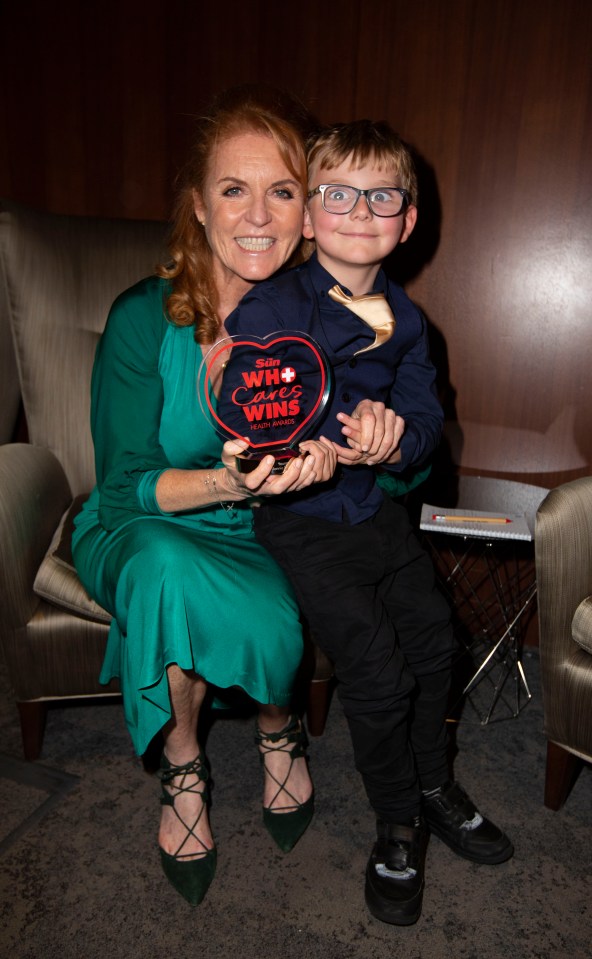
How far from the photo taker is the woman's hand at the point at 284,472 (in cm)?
115

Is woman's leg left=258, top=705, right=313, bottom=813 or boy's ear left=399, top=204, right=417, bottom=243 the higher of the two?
boy's ear left=399, top=204, right=417, bottom=243

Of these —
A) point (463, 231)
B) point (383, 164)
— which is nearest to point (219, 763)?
point (383, 164)

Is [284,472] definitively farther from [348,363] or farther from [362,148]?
[362,148]

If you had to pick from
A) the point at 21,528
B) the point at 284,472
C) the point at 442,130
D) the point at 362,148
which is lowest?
the point at 21,528

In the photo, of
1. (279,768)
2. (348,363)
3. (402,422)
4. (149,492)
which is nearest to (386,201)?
(348,363)

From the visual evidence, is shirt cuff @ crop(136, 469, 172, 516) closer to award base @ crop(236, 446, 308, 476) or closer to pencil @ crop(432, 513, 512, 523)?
award base @ crop(236, 446, 308, 476)

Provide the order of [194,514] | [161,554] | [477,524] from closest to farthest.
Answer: [161,554] < [194,514] < [477,524]

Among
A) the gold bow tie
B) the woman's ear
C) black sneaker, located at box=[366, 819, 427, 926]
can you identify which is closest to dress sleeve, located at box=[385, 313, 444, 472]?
the gold bow tie

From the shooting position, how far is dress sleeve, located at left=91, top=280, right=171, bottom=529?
1.43 meters

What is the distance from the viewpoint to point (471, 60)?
1.90 metres

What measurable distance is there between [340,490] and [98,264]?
1.02 metres

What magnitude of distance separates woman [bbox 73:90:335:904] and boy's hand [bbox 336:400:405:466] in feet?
0.27

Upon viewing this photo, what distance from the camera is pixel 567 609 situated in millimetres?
1443

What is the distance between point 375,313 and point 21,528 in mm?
850
